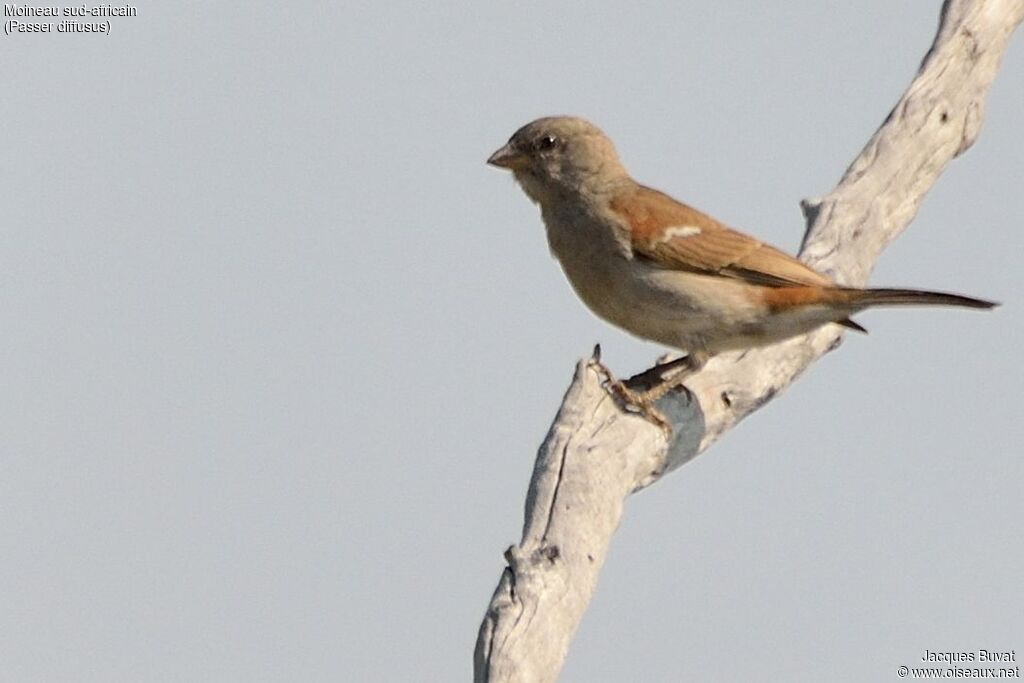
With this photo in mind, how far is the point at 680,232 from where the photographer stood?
→ 10242mm

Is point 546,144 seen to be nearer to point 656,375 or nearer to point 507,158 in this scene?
point 507,158

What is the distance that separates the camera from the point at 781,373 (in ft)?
34.9

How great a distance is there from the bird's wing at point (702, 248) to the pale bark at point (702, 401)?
0.70 meters

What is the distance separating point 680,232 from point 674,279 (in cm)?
37

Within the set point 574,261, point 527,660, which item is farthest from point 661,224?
point 527,660

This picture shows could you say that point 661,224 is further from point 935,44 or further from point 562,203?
point 935,44

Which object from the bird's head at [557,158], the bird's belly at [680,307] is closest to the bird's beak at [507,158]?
the bird's head at [557,158]

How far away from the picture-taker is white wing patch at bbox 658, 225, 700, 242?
1015 cm

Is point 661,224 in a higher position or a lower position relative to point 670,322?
higher

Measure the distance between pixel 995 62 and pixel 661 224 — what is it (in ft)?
9.21

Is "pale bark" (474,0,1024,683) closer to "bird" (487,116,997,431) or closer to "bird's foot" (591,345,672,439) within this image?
"bird's foot" (591,345,672,439)

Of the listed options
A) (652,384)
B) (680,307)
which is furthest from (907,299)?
(652,384)

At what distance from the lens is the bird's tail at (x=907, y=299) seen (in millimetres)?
8953

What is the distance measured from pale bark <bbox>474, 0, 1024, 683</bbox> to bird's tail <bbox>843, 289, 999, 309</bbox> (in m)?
1.09
